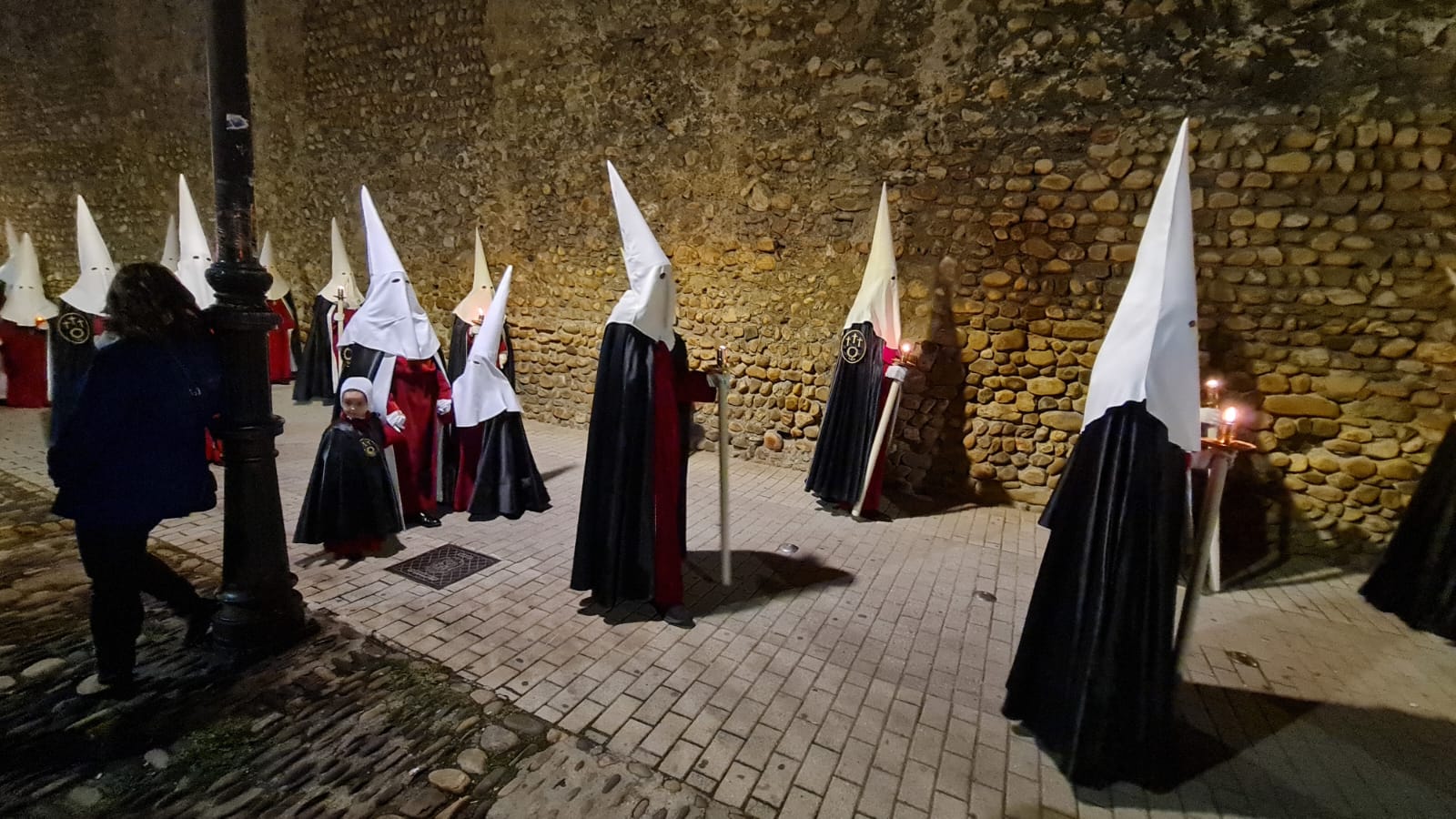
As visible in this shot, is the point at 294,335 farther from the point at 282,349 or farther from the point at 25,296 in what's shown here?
the point at 25,296

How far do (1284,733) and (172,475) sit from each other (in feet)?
16.8

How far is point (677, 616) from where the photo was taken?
145 inches

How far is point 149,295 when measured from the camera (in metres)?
2.69

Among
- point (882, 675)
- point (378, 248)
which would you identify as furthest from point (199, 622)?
point (882, 675)

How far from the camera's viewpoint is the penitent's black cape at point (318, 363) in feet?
32.2

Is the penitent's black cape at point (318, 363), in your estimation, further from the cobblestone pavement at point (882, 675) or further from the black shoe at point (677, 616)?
the black shoe at point (677, 616)

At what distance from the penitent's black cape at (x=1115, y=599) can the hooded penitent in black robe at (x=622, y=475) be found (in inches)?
79.2

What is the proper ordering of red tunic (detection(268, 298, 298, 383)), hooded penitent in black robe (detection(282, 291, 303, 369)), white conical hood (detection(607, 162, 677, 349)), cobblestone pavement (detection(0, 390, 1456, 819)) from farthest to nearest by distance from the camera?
hooded penitent in black robe (detection(282, 291, 303, 369)), red tunic (detection(268, 298, 298, 383)), white conical hood (detection(607, 162, 677, 349)), cobblestone pavement (detection(0, 390, 1456, 819))

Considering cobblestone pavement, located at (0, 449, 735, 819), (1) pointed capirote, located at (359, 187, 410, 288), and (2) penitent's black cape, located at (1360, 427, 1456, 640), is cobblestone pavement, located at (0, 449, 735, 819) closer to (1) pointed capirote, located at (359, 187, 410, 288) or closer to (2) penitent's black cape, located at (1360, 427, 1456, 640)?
(1) pointed capirote, located at (359, 187, 410, 288)

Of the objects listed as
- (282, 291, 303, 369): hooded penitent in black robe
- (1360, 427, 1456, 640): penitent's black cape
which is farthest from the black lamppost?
(282, 291, 303, 369): hooded penitent in black robe

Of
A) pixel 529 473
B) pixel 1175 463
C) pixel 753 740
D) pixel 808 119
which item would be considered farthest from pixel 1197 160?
pixel 529 473

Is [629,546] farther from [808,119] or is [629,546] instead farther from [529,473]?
[808,119]

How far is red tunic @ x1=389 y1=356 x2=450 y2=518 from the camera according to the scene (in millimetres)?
5031

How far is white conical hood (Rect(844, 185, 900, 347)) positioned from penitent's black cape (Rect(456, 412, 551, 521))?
10.6 feet
